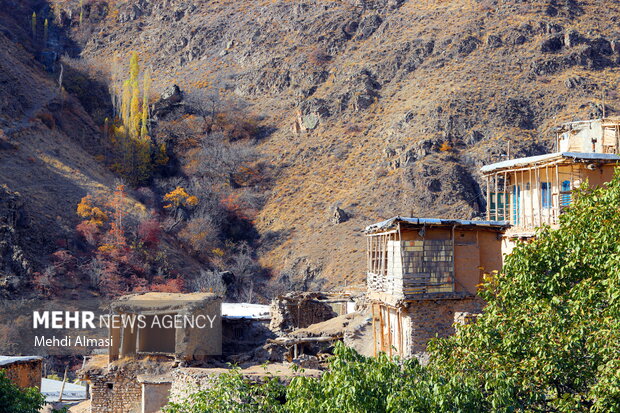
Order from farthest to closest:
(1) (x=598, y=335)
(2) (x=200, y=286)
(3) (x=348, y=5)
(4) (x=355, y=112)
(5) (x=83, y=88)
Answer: (3) (x=348, y=5) → (5) (x=83, y=88) → (4) (x=355, y=112) → (2) (x=200, y=286) → (1) (x=598, y=335)

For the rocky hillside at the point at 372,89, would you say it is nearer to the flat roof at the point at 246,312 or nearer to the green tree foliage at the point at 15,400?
the flat roof at the point at 246,312

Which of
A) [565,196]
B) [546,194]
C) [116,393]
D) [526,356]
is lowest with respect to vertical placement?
[116,393]

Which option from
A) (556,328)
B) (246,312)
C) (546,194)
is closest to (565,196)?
(546,194)

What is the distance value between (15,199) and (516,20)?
40.7 metres

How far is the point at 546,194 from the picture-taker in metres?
24.7

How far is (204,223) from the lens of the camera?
53.2 m

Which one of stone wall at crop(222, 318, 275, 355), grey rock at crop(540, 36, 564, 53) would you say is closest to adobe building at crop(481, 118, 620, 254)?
stone wall at crop(222, 318, 275, 355)

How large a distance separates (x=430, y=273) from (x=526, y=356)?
10.0 metres

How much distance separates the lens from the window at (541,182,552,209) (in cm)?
2444

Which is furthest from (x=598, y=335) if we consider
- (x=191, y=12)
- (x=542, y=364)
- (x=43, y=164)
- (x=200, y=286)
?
(x=191, y=12)

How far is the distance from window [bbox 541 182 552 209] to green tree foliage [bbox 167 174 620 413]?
1039cm

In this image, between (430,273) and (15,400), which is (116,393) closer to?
(15,400)

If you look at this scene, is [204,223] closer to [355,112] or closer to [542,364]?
[355,112]

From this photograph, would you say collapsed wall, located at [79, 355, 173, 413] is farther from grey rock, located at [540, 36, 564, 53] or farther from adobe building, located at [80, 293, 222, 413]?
grey rock, located at [540, 36, 564, 53]
